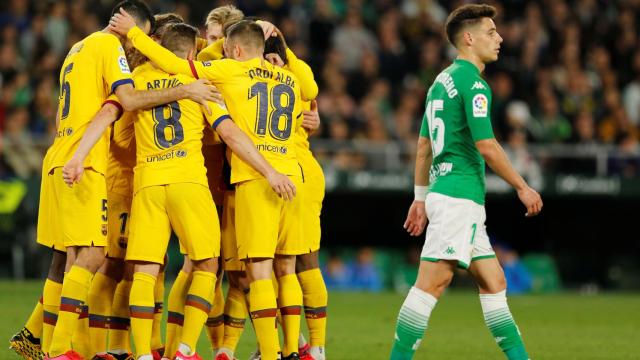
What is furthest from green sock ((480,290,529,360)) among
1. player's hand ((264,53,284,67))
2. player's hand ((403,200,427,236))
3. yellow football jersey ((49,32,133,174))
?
yellow football jersey ((49,32,133,174))

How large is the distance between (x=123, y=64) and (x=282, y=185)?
1384 millimetres

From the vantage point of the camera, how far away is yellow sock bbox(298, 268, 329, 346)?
8.64 m

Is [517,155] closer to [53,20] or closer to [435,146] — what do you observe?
[53,20]

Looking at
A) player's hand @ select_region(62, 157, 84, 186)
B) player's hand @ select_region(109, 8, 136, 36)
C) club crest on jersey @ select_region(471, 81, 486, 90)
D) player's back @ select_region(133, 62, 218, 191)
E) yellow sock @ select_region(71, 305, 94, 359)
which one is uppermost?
player's hand @ select_region(109, 8, 136, 36)

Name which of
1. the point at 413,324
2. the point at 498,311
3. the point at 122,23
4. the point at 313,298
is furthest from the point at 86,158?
the point at 498,311

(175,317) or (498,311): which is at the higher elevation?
(498,311)

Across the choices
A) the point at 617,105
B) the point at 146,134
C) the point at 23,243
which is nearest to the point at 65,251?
the point at 146,134

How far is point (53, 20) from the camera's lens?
18688mm

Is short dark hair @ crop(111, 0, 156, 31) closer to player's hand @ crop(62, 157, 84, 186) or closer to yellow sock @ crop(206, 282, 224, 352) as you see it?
player's hand @ crop(62, 157, 84, 186)

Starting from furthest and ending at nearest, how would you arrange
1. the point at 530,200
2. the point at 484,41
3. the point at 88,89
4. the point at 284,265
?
the point at 284,265, the point at 88,89, the point at 484,41, the point at 530,200

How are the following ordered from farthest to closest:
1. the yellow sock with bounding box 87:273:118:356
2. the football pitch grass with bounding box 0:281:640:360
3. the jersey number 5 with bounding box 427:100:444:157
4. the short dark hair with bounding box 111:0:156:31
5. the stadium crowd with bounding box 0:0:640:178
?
1. the stadium crowd with bounding box 0:0:640:178
2. the football pitch grass with bounding box 0:281:640:360
3. the yellow sock with bounding box 87:273:118:356
4. the short dark hair with bounding box 111:0:156:31
5. the jersey number 5 with bounding box 427:100:444:157

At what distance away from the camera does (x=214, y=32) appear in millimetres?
8969

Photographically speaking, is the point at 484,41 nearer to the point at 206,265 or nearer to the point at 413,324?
the point at 413,324

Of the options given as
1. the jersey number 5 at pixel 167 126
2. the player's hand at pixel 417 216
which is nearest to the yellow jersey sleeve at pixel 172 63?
the jersey number 5 at pixel 167 126
